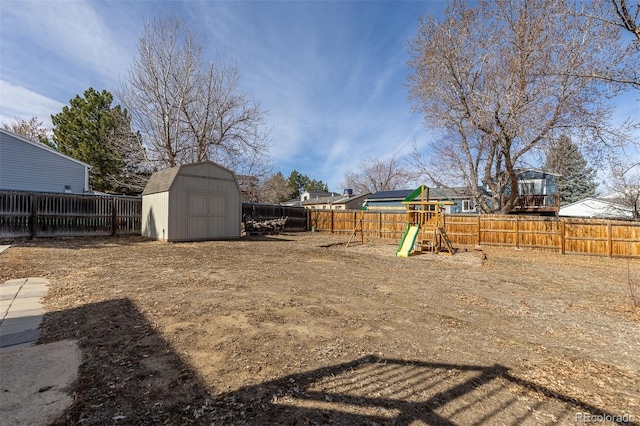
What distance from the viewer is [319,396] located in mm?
2092

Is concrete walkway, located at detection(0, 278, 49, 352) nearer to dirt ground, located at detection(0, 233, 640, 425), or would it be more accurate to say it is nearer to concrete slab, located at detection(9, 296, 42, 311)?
concrete slab, located at detection(9, 296, 42, 311)

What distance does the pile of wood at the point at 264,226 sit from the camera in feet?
52.9

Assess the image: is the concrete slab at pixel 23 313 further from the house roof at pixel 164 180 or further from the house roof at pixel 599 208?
the house roof at pixel 599 208

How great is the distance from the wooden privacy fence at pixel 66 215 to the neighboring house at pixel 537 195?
67.5 feet

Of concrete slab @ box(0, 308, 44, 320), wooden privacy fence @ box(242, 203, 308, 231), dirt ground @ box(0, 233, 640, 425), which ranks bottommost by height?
Answer: dirt ground @ box(0, 233, 640, 425)

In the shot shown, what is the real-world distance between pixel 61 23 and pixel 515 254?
17.7 metres

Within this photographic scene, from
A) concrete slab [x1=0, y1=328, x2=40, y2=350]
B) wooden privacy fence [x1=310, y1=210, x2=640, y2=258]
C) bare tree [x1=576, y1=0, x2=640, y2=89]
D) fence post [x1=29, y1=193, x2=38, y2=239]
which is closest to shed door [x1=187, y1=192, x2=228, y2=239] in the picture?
fence post [x1=29, y1=193, x2=38, y2=239]

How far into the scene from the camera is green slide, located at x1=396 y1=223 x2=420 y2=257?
10.6 meters

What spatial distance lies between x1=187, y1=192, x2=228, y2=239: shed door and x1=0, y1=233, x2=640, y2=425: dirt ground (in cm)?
540

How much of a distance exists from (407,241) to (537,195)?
17115 mm

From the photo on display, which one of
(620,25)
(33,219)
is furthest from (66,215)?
(620,25)

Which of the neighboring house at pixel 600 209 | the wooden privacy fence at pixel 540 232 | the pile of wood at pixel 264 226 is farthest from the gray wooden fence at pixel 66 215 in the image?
the neighboring house at pixel 600 209

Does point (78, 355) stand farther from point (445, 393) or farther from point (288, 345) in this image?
point (445, 393)

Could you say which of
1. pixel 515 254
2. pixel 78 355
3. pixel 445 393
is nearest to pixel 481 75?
pixel 515 254
